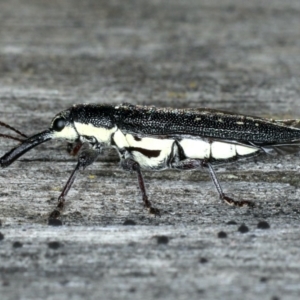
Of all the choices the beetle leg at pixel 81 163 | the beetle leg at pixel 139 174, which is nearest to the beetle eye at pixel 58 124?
the beetle leg at pixel 81 163

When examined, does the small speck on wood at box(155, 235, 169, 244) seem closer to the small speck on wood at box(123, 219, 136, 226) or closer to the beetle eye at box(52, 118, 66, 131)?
the small speck on wood at box(123, 219, 136, 226)

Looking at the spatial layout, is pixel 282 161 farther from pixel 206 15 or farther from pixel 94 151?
pixel 206 15

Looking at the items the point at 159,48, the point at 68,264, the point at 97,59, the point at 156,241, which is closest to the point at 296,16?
the point at 159,48

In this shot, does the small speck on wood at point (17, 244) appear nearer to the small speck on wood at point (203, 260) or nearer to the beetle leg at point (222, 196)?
the small speck on wood at point (203, 260)

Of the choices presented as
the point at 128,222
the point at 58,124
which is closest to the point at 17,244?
the point at 128,222

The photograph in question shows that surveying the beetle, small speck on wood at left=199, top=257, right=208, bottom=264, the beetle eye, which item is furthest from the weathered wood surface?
the beetle eye

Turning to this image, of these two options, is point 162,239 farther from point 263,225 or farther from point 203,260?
point 263,225

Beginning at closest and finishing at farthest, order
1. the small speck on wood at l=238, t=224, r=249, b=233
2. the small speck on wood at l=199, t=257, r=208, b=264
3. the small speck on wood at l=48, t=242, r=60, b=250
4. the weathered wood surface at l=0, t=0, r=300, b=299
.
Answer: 1. the weathered wood surface at l=0, t=0, r=300, b=299
2. the small speck on wood at l=199, t=257, r=208, b=264
3. the small speck on wood at l=48, t=242, r=60, b=250
4. the small speck on wood at l=238, t=224, r=249, b=233
